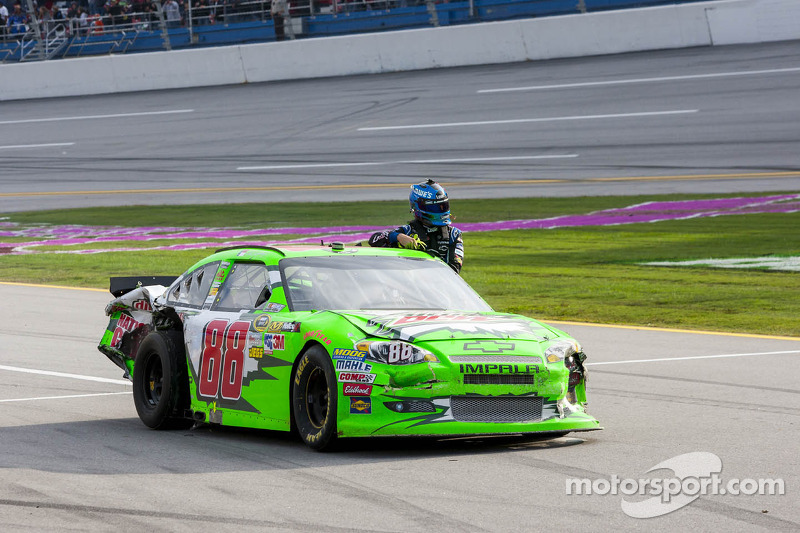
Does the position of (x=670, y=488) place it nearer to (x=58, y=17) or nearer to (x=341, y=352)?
(x=341, y=352)

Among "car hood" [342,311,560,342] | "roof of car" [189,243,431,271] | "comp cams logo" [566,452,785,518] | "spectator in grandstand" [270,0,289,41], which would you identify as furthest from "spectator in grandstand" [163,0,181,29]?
"comp cams logo" [566,452,785,518]

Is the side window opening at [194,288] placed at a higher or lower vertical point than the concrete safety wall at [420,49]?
lower

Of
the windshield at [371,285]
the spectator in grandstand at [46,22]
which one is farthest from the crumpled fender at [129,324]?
the spectator in grandstand at [46,22]

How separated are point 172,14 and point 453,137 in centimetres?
1393

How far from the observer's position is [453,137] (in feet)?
102

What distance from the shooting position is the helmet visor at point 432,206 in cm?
1001

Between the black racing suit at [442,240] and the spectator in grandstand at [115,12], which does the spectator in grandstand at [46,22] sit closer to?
the spectator in grandstand at [115,12]

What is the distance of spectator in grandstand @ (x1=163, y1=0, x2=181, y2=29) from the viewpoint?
40594 millimetres

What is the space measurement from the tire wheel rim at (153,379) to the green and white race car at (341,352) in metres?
0.01

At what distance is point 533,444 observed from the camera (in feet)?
25.4

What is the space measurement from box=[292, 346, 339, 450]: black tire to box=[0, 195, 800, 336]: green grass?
687cm

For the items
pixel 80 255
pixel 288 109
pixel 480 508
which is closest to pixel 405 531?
pixel 480 508

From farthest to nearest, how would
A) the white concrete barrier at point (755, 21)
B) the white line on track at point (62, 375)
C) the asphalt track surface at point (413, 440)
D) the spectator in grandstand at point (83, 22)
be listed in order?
the spectator in grandstand at point (83, 22) < the white concrete barrier at point (755, 21) < the white line on track at point (62, 375) < the asphalt track surface at point (413, 440)

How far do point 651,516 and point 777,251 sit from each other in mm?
13877
